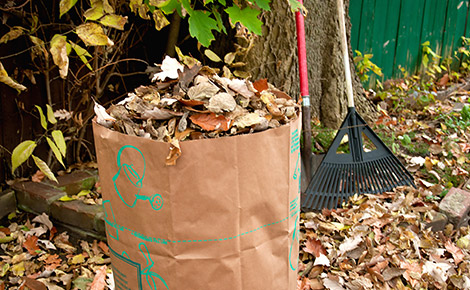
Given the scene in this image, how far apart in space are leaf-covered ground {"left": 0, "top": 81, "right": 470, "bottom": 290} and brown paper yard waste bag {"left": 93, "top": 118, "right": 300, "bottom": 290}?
0.65 metres

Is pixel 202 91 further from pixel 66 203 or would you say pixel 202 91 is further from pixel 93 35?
pixel 66 203

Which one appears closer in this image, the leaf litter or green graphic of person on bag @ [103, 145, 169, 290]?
green graphic of person on bag @ [103, 145, 169, 290]

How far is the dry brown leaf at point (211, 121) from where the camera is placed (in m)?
1.17

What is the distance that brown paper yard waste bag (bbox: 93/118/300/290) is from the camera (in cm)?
111

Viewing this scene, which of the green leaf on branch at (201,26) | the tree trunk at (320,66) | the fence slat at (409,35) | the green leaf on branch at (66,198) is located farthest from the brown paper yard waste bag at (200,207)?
the fence slat at (409,35)

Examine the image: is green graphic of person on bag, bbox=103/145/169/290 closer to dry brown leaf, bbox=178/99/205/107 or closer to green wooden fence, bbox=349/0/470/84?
dry brown leaf, bbox=178/99/205/107

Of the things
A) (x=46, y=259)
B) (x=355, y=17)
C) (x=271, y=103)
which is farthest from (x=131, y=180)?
(x=355, y=17)

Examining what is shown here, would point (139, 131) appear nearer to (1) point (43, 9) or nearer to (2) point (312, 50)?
(1) point (43, 9)

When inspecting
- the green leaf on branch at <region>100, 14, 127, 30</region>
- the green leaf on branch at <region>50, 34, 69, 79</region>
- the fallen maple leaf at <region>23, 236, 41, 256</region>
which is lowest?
the fallen maple leaf at <region>23, 236, 41, 256</region>

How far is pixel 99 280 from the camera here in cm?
180

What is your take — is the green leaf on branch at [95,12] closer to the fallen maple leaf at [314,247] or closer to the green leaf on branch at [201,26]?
the green leaf on branch at [201,26]

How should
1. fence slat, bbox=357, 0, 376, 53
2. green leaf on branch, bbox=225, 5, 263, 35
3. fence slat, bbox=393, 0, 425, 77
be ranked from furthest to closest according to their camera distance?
fence slat, bbox=393, 0, 425, 77 < fence slat, bbox=357, 0, 376, 53 < green leaf on branch, bbox=225, 5, 263, 35

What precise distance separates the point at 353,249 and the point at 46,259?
55.0 inches

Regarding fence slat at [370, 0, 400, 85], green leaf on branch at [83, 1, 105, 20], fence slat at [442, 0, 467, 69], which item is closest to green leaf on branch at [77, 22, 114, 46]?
green leaf on branch at [83, 1, 105, 20]
